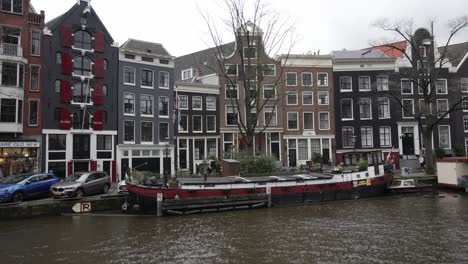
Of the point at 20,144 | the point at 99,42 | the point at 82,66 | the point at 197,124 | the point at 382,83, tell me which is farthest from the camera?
the point at 382,83

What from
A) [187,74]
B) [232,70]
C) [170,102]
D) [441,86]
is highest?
[187,74]

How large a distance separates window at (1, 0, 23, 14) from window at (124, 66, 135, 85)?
34.6 ft

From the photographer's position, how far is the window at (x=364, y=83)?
50.0 m

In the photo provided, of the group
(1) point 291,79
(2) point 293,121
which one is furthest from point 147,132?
(1) point 291,79

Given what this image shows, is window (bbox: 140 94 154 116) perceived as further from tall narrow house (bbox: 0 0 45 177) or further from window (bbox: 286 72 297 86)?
window (bbox: 286 72 297 86)

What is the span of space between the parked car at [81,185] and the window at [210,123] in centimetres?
1897

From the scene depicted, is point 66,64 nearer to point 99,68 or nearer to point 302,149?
point 99,68

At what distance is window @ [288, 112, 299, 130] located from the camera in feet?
161

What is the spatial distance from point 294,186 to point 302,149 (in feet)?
74.6

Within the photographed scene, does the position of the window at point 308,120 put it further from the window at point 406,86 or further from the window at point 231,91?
the window at point 406,86

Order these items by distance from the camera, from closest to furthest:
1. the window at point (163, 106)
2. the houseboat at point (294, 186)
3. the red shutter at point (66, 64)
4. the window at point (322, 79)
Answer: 1. the houseboat at point (294, 186)
2. the red shutter at point (66, 64)
3. the window at point (163, 106)
4. the window at point (322, 79)

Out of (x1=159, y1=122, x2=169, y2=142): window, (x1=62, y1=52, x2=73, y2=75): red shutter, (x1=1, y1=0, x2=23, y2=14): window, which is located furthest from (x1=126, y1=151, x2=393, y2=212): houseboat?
(x1=1, y1=0, x2=23, y2=14): window

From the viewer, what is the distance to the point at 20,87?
32.5 metres

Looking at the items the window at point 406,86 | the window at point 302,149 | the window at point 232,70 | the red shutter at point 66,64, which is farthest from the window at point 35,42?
the window at point 406,86
